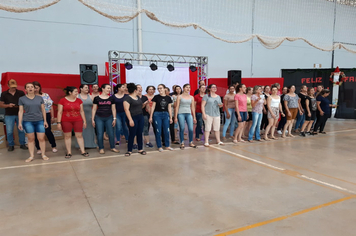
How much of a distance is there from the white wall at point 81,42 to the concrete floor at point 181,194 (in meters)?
5.06

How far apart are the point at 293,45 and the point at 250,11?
349 inches

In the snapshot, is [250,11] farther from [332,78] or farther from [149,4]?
[332,78]

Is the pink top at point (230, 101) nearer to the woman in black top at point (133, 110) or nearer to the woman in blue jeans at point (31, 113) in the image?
the woman in black top at point (133, 110)

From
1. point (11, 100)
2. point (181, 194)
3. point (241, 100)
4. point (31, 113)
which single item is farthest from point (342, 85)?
point (11, 100)

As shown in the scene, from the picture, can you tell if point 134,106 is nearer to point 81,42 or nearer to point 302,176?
point 302,176

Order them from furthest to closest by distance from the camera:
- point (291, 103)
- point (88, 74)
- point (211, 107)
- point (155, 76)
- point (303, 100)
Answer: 1. point (155, 76)
2. point (88, 74)
3. point (303, 100)
4. point (291, 103)
5. point (211, 107)

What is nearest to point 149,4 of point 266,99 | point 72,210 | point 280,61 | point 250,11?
point 250,11

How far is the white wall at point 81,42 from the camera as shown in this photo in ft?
27.4

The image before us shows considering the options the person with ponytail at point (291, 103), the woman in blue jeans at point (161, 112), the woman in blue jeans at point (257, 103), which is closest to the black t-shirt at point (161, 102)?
the woman in blue jeans at point (161, 112)

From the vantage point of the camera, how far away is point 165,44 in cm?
1106

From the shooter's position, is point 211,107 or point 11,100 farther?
point 211,107

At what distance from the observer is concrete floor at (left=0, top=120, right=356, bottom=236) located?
225 centimetres

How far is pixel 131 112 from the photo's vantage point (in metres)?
4.60

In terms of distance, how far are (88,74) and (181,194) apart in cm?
529
